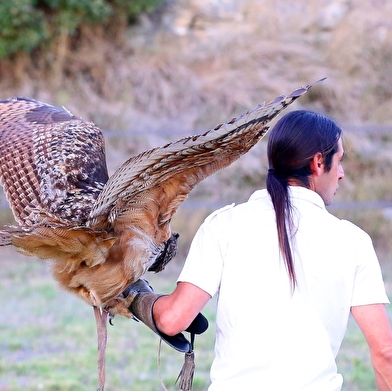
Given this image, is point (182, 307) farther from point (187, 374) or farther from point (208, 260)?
point (187, 374)

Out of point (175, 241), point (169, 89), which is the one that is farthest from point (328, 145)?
point (169, 89)

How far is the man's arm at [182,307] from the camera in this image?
88.7 inches

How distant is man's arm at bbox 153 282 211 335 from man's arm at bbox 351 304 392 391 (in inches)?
18.1

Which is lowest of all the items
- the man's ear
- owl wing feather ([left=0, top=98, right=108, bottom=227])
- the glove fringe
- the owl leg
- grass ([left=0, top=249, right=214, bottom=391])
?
grass ([left=0, top=249, right=214, bottom=391])

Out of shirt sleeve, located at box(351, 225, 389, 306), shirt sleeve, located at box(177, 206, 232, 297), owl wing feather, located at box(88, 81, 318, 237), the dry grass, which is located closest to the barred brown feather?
owl wing feather, located at box(88, 81, 318, 237)

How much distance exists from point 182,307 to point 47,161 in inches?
75.2

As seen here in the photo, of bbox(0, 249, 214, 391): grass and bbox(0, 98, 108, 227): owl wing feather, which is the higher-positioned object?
bbox(0, 98, 108, 227): owl wing feather

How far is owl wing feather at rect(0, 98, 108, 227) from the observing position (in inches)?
145

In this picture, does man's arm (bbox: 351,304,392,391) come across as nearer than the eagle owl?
Yes

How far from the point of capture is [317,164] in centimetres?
230

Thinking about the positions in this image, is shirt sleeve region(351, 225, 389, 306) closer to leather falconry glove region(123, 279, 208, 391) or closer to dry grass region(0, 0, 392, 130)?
leather falconry glove region(123, 279, 208, 391)

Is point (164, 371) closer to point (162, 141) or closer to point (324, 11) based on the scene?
point (162, 141)

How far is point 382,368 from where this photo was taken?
223 centimetres

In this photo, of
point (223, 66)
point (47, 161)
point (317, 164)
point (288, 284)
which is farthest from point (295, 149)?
point (223, 66)
